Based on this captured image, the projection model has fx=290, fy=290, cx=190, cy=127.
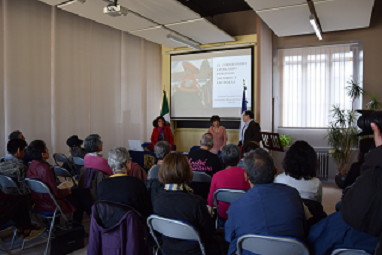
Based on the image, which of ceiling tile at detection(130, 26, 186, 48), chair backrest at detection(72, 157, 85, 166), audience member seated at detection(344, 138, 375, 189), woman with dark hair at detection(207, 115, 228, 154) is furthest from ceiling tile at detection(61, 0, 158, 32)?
audience member seated at detection(344, 138, 375, 189)

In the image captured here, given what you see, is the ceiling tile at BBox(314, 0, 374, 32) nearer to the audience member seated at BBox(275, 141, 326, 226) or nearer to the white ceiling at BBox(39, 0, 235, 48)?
the white ceiling at BBox(39, 0, 235, 48)

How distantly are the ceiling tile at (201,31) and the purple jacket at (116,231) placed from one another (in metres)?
4.67

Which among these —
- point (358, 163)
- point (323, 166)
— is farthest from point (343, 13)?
point (358, 163)

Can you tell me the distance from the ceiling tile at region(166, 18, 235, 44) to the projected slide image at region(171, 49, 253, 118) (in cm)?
53

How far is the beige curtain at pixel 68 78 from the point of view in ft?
17.2

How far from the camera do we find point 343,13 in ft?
17.1

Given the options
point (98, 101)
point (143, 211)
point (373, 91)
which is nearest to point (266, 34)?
point (373, 91)

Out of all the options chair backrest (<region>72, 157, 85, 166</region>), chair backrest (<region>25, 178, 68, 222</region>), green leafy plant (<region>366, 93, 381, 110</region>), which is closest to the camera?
chair backrest (<region>25, 178, 68, 222</region>)

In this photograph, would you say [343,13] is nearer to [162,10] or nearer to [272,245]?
[162,10]

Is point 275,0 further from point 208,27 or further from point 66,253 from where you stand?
point 66,253

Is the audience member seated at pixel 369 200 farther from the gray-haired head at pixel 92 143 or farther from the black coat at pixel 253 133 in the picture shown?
the black coat at pixel 253 133

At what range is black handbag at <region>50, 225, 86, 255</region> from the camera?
2.75 metres

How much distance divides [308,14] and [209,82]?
315cm

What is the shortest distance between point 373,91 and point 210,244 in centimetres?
603
